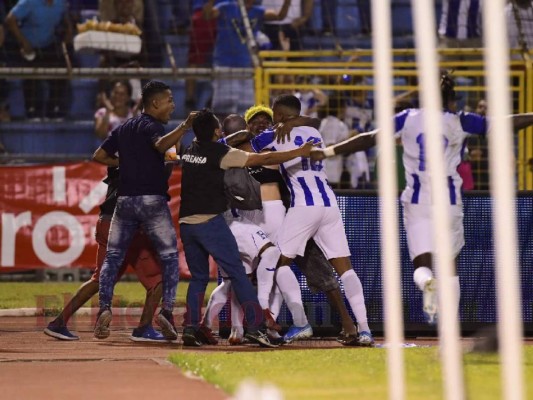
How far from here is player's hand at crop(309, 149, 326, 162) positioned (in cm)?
1136

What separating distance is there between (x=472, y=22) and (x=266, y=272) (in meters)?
10.7

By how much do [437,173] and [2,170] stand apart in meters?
14.5

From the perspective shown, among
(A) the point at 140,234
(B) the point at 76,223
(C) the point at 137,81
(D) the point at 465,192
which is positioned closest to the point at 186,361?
(A) the point at 140,234

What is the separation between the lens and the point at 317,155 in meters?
11.4

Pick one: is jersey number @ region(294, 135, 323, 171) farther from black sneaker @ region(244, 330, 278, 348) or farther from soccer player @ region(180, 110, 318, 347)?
black sneaker @ region(244, 330, 278, 348)

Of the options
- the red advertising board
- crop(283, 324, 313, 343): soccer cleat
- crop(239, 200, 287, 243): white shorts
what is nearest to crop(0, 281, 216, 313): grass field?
the red advertising board

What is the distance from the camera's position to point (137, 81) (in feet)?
72.8

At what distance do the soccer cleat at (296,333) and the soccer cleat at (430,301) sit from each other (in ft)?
8.60

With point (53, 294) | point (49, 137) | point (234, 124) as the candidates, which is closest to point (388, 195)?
point (234, 124)

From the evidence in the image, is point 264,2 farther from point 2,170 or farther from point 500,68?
point 500,68

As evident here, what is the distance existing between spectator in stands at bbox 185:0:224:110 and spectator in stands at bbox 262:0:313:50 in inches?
35.9

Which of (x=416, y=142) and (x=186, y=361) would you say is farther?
(x=416, y=142)

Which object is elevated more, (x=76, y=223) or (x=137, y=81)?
(x=137, y=81)

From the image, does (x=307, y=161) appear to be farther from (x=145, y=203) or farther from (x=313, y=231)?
(x=145, y=203)
